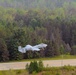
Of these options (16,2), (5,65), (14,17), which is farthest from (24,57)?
(16,2)

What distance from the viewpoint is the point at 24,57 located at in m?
17.4

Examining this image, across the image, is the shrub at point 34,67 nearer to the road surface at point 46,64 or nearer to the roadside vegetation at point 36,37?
the road surface at point 46,64

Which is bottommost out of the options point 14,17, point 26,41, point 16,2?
point 26,41

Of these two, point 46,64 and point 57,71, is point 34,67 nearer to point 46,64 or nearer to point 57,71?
point 57,71

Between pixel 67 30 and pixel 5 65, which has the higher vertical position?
pixel 67 30

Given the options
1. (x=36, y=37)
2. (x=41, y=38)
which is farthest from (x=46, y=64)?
(x=41, y=38)

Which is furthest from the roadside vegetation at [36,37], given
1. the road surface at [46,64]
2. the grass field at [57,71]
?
the grass field at [57,71]

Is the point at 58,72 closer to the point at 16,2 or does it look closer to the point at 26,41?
the point at 26,41

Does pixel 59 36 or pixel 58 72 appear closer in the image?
pixel 58 72

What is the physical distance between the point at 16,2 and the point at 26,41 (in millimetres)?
28462

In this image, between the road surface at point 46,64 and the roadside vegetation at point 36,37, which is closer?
the road surface at point 46,64

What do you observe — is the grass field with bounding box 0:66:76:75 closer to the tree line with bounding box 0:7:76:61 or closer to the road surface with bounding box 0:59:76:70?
the road surface with bounding box 0:59:76:70

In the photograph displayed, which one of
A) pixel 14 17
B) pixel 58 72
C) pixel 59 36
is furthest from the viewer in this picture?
pixel 14 17

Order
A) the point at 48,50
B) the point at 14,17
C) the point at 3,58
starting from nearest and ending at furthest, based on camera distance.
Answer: the point at 3,58 → the point at 48,50 → the point at 14,17
